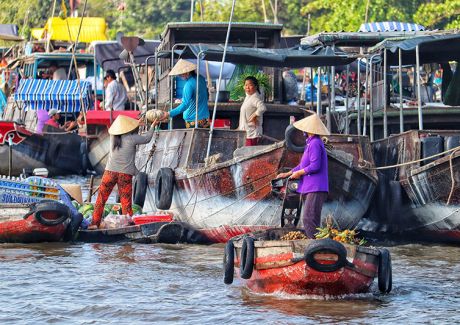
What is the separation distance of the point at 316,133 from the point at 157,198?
396cm

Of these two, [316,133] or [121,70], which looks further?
[121,70]

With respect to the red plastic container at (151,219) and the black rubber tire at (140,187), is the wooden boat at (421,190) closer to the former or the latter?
the red plastic container at (151,219)

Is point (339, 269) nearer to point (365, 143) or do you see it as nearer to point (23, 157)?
point (365, 143)

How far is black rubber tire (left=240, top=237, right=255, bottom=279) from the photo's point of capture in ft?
32.5

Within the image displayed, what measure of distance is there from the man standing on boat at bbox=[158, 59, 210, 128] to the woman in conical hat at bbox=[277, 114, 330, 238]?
3617mm

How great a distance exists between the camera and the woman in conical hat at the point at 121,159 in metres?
13.7

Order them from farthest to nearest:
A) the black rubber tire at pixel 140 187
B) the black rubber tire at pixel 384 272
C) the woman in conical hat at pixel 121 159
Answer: the black rubber tire at pixel 140 187 < the woman in conical hat at pixel 121 159 < the black rubber tire at pixel 384 272

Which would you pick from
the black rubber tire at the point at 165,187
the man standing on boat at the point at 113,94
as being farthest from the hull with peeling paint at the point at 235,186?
the man standing on boat at the point at 113,94

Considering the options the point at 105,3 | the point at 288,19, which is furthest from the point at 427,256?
the point at 105,3

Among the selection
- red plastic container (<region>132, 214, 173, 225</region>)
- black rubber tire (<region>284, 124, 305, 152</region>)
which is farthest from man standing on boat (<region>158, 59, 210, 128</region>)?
black rubber tire (<region>284, 124, 305, 152</region>)

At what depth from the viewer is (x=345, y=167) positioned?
1275 centimetres

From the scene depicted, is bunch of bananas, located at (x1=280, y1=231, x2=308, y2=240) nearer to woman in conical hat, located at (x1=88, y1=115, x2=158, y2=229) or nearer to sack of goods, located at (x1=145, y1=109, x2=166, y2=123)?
woman in conical hat, located at (x1=88, y1=115, x2=158, y2=229)

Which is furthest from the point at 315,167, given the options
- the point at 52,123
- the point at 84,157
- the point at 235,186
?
the point at 52,123

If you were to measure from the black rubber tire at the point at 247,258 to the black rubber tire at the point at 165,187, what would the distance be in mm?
4127
